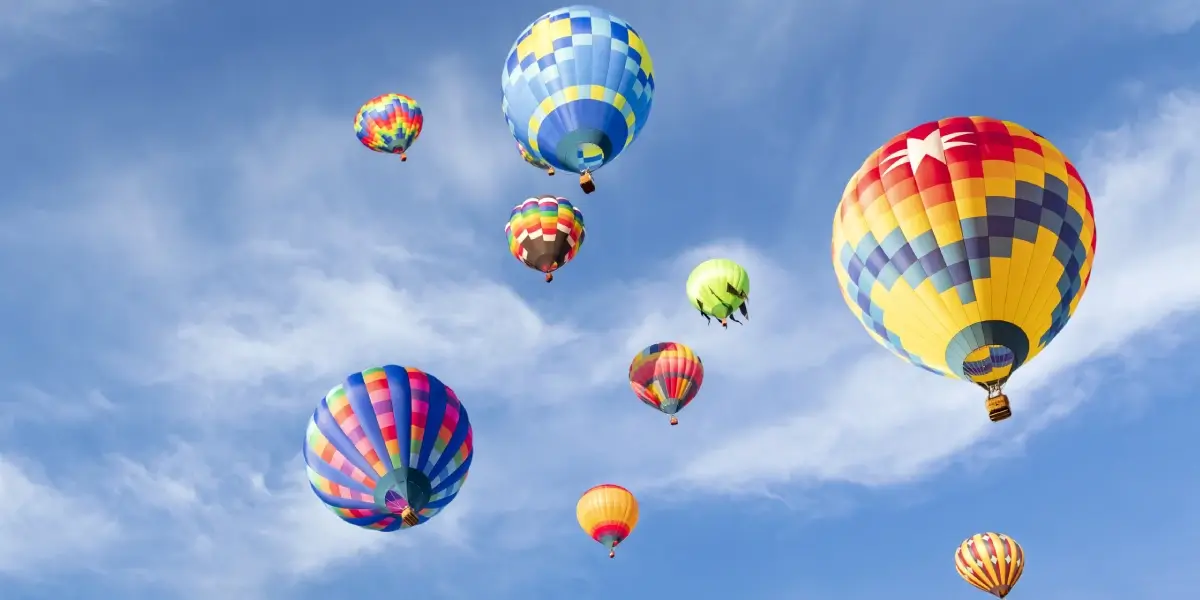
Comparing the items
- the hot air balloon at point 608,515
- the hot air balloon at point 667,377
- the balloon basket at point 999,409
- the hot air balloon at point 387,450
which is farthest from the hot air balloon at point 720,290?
the balloon basket at point 999,409

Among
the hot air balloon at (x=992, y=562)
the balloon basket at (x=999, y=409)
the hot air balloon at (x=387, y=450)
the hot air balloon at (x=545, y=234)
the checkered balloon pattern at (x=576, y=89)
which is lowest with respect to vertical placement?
the balloon basket at (x=999, y=409)

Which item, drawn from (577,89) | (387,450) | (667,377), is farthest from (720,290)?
(387,450)

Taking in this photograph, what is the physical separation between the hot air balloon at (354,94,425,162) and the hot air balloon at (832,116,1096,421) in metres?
29.1

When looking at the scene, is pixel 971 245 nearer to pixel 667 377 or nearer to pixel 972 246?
pixel 972 246

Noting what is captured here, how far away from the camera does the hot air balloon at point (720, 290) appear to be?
33.9 metres

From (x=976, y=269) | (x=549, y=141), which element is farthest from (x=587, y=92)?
(x=976, y=269)

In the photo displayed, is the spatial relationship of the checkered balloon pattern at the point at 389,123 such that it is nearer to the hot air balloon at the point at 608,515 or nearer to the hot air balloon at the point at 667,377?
the hot air balloon at the point at 667,377

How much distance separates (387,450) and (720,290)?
16.3 m

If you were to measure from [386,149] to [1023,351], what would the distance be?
33.2m

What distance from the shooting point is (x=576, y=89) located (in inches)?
899

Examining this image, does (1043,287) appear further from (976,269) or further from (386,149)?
(386,149)

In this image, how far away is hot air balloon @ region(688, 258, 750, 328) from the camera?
33906mm

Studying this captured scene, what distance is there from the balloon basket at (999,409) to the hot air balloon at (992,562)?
2308cm

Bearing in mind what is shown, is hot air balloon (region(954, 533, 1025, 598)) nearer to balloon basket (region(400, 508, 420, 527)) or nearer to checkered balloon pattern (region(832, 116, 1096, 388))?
checkered balloon pattern (region(832, 116, 1096, 388))
